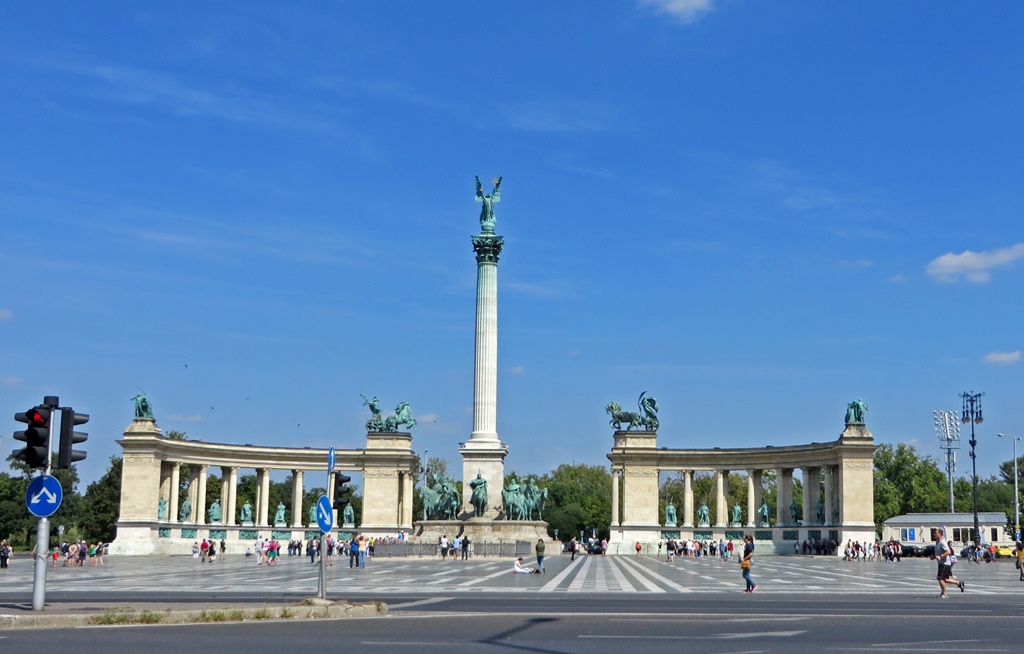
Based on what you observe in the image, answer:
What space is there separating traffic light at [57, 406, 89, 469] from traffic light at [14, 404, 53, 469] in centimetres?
41

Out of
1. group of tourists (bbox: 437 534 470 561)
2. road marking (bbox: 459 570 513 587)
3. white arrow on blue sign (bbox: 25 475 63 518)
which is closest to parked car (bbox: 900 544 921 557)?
group of tourists (bbox: 437 534 470 561)

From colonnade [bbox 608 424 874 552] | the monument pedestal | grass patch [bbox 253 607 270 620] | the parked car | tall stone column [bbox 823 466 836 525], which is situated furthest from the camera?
the parked car

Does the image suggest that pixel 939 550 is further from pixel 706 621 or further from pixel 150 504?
pixel 150 504

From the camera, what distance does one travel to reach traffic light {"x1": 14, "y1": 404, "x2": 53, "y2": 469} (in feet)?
73.8

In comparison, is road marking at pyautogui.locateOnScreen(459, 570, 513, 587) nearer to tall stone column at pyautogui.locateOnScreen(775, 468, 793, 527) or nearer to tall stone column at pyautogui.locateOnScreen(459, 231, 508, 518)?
Result: tall stone column at pyautogui.locateOnScreen(459, 231, 508, 518)

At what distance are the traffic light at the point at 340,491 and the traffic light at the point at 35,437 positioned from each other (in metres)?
6.84

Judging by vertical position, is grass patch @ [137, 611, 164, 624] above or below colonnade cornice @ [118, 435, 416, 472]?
below

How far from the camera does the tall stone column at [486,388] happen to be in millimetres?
85438

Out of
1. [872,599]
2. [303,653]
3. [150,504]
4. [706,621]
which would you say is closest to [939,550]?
[872,599]

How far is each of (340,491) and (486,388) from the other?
5911 cm

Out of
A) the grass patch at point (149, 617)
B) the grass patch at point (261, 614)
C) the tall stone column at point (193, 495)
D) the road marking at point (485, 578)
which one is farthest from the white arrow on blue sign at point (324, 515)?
the tall stone column at point (193, 495)

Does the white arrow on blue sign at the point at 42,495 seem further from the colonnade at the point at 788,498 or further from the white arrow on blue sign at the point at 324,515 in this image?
the colonnade at the point at 788,498

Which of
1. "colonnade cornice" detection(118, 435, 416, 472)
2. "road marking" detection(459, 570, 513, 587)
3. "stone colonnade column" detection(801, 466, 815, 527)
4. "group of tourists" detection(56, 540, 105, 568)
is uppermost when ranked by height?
"colonnade cornice" detection(118, 435, 416, 472)

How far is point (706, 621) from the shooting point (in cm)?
2484
